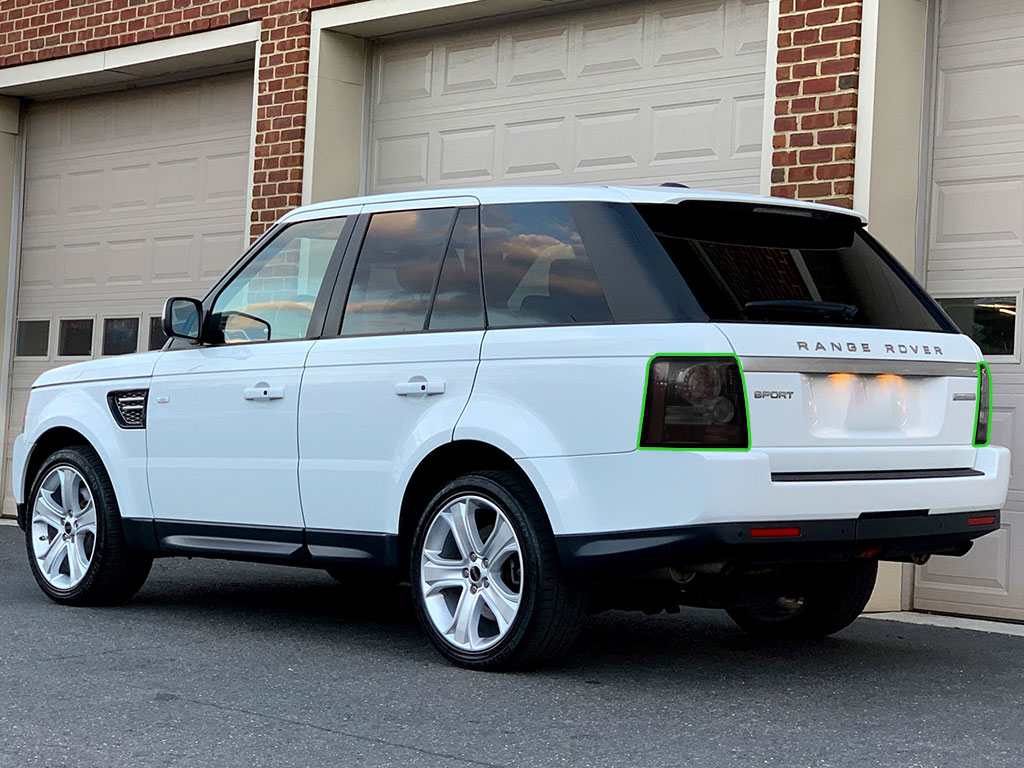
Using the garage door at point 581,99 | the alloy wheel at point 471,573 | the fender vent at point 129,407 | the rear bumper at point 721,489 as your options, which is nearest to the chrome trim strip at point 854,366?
the rear bumper at point 721,489

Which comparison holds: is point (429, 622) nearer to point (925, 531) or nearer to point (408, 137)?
point (925, 531)

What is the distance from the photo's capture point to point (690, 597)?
5.79 meters

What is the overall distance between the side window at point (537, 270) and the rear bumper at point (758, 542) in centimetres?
79

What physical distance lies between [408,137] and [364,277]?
4841mm

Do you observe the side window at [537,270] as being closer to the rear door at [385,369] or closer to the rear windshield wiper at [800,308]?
the rear door at [385,369]

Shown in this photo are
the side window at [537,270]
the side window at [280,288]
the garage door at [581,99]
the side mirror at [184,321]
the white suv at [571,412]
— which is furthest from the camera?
the garage door at [581,99]

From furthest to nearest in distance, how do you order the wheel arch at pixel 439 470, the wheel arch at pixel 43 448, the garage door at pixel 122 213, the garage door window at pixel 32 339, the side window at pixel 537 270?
1. the garage door window at pixel 32 339
2. the garage door at pixel 122 213
3. the wheel arch at pixel 43 448
4. the wheel arch at pixel 439 470
5. the side window at pixel 537 270

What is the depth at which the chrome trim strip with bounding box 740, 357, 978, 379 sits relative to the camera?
525 cm

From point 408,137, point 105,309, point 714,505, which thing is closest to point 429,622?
point 714,505

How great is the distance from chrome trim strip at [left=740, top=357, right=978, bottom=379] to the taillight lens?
0.32 ft

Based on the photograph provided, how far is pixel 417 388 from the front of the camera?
601 centimetres

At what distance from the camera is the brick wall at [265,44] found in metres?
11.3

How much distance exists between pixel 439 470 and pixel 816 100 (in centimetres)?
363

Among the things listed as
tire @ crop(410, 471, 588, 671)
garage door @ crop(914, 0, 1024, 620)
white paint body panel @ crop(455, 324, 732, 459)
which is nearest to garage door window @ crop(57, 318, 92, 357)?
garage door @ crop(914, 0, 1024, 620)
